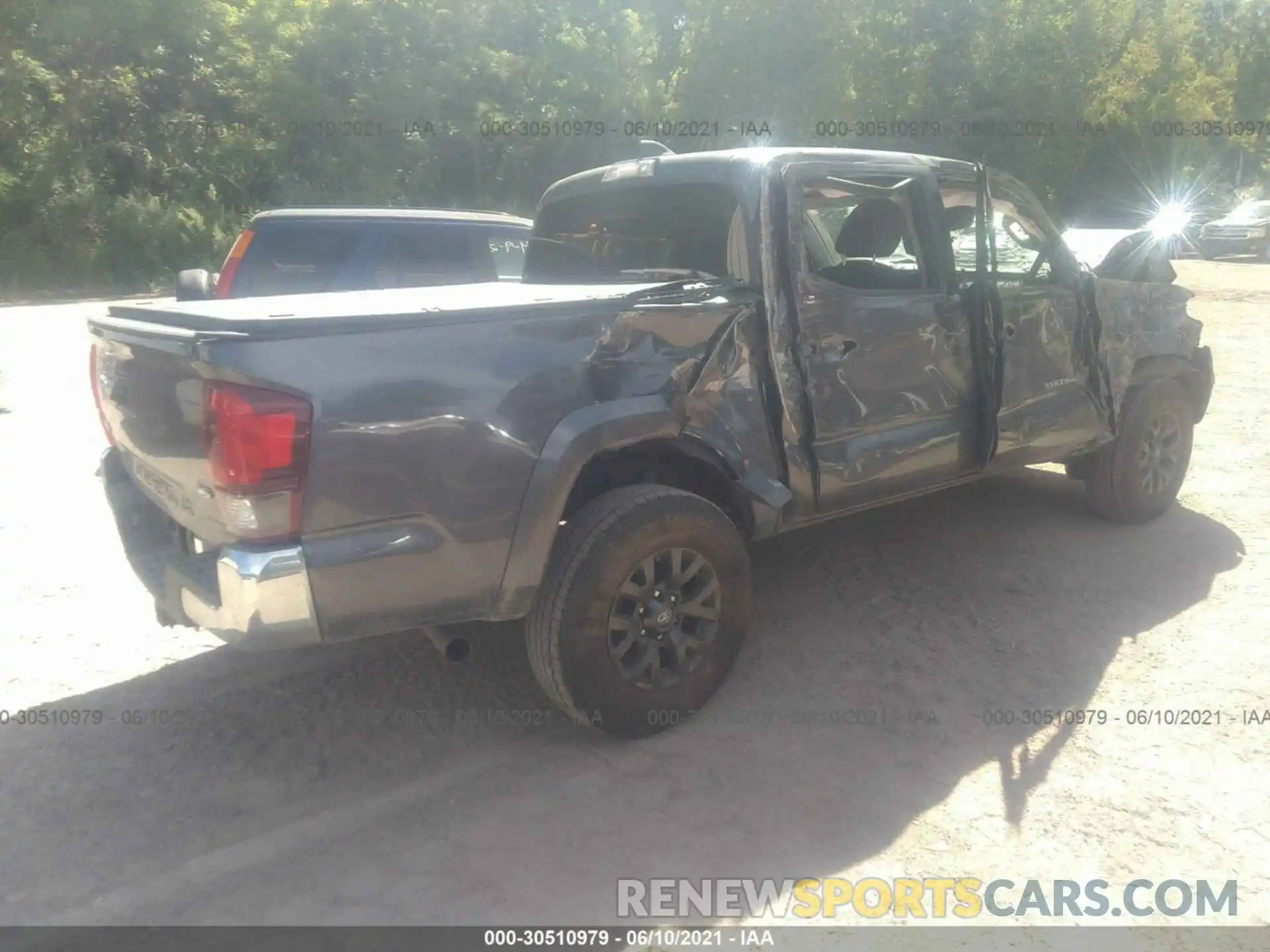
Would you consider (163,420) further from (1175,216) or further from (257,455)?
(1175,216)

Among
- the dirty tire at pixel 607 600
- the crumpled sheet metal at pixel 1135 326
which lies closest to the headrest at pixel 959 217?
the crumpled sheet metal at pixel 1135 326

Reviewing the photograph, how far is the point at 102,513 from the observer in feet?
18.9

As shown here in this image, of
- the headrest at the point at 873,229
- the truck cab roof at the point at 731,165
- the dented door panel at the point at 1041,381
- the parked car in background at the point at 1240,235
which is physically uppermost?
the truck cab roof at the point at 731,165

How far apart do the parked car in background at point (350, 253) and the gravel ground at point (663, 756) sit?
8.49 ft

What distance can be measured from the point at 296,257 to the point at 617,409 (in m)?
4.72

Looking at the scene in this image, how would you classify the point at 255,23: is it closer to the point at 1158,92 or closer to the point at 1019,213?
the point at 1158,92

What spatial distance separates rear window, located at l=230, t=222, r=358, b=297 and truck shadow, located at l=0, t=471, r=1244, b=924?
3.67m

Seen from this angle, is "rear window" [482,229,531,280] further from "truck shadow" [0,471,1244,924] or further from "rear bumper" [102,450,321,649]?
"rear bumper" [102,450,321,649]

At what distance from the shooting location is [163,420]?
2.94 meters

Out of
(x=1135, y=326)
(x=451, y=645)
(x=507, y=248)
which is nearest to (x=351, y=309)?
(x=451, y=645)

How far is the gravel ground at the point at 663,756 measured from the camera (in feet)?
9.23

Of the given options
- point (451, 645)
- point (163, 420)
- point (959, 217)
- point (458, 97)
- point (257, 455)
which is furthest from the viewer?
point (458, 97)

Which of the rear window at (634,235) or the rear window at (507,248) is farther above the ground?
the rear window at (634,235)

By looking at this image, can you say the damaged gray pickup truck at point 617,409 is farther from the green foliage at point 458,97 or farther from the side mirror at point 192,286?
the green foliage at point 458,97
